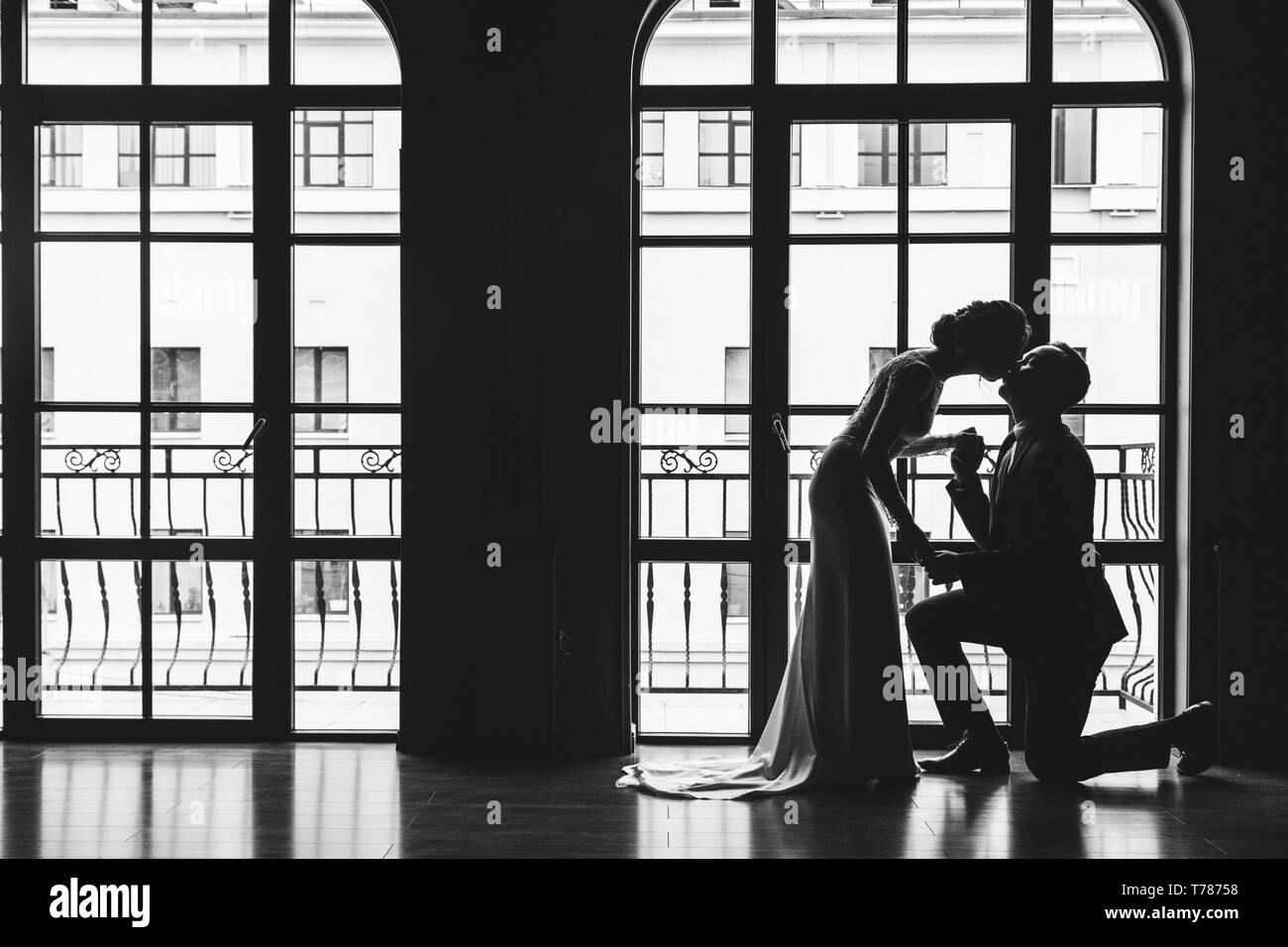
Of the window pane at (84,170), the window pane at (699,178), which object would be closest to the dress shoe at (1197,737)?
the window pane at (699,178)

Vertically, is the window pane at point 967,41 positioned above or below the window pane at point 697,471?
above

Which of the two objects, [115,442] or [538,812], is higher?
[115,442]

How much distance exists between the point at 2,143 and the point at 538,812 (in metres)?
3.18

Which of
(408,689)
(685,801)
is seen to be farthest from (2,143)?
(685,801)

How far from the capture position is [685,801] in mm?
3273

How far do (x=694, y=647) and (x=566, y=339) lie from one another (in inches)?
49.4

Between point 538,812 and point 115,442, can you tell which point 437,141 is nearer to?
point 115,442

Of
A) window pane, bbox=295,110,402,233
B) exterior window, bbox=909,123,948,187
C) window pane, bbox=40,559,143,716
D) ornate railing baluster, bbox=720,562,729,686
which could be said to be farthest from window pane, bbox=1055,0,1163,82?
window pane, bbox=40,559,143,716

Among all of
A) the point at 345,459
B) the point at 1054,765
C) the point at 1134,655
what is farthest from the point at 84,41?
the point at 1134,655

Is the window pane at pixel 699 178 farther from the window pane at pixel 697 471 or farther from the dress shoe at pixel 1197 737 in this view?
the dress shoe at pixel 1197 737

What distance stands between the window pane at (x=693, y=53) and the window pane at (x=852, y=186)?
384 millimetres

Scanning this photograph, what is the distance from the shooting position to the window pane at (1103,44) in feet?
13.1

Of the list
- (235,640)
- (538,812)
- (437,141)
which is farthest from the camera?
(235,640)
